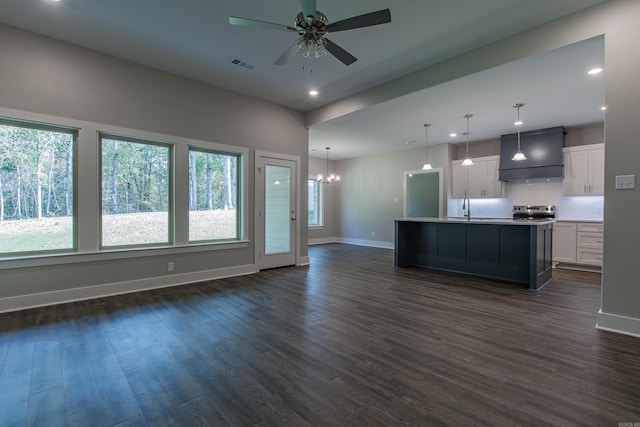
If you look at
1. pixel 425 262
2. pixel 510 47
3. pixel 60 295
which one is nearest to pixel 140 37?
pixel 60 295

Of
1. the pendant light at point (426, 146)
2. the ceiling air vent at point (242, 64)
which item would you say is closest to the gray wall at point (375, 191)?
the pendant light at point (426, 146)

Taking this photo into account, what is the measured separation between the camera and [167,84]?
14.1 ft

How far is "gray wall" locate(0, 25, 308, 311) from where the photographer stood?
3293 mm

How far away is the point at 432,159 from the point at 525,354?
640 cm

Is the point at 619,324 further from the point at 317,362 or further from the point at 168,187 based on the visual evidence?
the point at 168,187

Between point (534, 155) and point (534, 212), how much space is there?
1257 millimetres

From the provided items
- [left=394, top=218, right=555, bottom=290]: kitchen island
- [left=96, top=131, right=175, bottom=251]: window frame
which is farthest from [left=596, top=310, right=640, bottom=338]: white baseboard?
[left=96, top=131, right=175, bottom=251]: window frame

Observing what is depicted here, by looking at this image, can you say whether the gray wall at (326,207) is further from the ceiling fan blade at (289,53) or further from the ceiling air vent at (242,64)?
the ceiling fan blade at (289,53)

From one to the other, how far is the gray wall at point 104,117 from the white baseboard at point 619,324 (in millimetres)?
4689

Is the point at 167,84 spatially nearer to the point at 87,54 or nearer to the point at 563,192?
the point at 87,54

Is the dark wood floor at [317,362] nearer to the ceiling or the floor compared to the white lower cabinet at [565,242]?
nearer to the floor

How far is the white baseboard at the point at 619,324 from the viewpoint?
265 cm

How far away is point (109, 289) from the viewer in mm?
3848

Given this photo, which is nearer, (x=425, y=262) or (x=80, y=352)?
(x=80, y=352)
